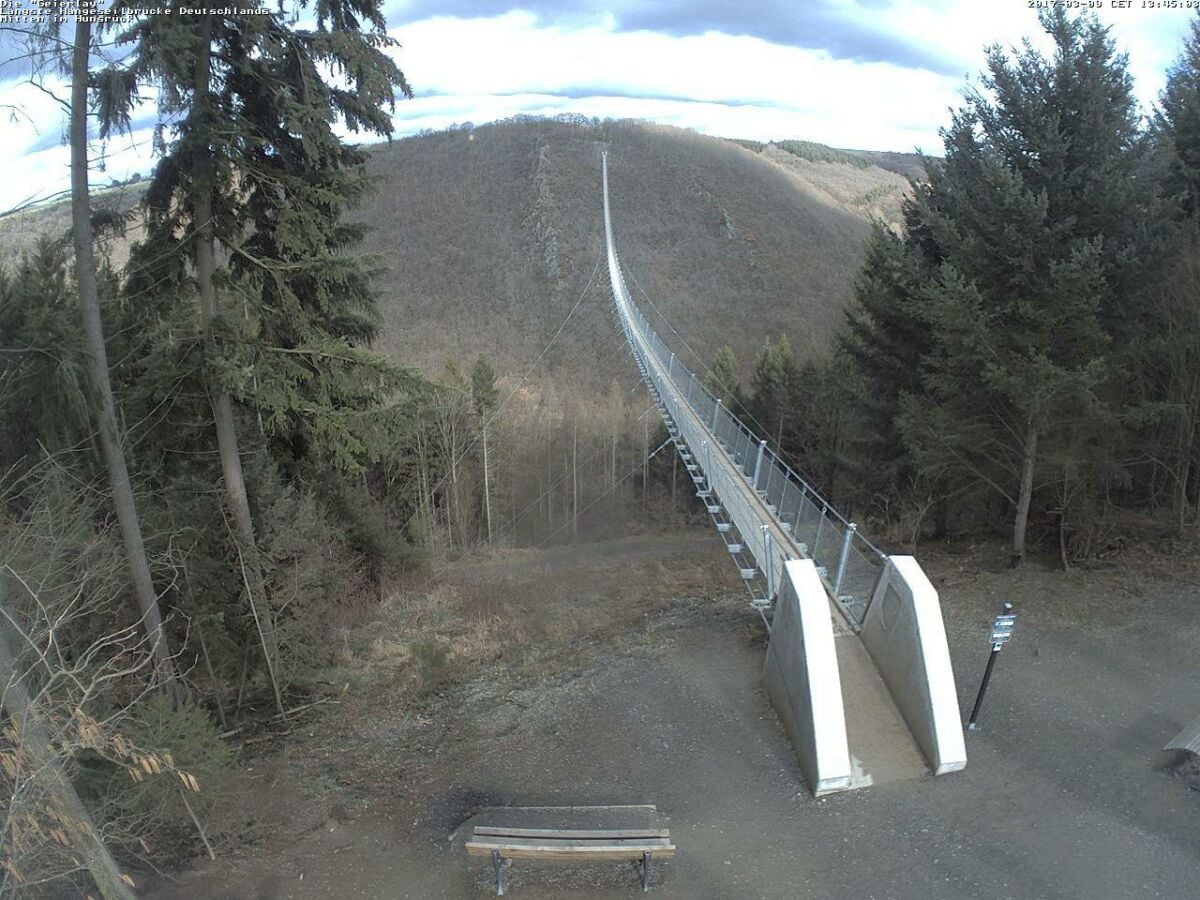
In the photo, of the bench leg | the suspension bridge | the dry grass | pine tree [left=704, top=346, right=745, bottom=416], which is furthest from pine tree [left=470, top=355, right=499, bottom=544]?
the bench leg

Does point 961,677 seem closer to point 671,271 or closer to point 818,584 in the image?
point 818,584

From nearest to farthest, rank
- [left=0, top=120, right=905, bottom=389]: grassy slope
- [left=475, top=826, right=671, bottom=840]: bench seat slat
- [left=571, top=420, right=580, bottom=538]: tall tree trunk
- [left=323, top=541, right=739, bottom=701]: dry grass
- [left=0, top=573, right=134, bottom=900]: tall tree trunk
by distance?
[left=0, top=573, right=134, bottom=900]: tall tree trunk
[left=475, top=826, right=671, bottom=840]: bench seat slat
[left=323, top=541, right=739, bottom=701]: dry grass
[left=571, top=420, right=580, bottom=538]: tall tree trunk
[left=0, top=120, right=905, bottom=389]: grassy slope

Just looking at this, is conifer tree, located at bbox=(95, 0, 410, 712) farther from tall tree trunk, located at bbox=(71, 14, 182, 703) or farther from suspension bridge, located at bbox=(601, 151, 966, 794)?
suspension bridge, located at bbox=(601, 151, 966, 794)

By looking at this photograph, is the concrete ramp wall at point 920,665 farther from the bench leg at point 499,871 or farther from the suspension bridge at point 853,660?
the bench leg at point 499,871

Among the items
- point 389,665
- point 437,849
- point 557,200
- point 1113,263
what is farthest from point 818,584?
point 557,200

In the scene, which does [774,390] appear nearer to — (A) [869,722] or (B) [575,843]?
(A) [869,722]

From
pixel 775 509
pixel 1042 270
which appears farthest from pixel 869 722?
pixel 1042 270

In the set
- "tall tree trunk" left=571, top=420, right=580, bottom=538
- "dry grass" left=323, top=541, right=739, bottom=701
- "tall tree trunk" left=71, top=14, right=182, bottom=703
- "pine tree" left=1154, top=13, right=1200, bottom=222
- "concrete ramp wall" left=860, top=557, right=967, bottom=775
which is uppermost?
"pine tree" left=1154, top=13, right=1200, bottom=222
